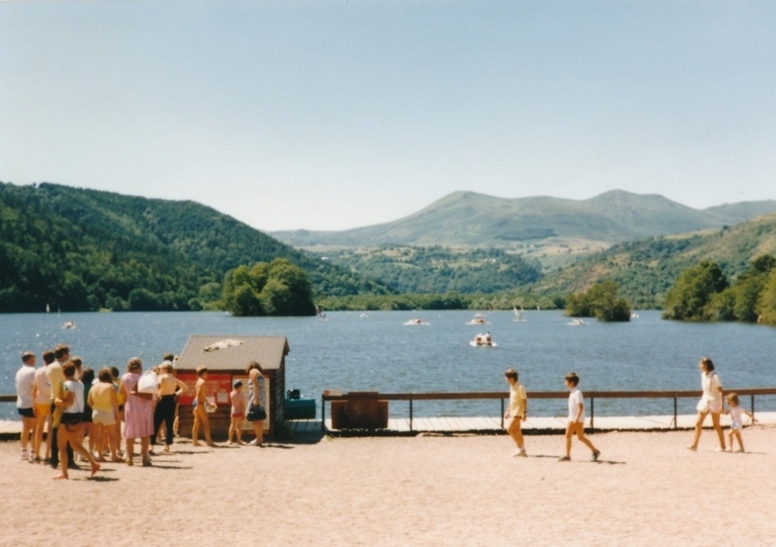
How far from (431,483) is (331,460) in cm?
309

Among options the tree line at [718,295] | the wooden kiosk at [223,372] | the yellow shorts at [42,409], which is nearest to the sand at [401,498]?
the yellow shorts at [42,409]

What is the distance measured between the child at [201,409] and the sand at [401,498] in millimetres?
504

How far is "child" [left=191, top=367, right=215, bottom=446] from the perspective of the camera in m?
17.8

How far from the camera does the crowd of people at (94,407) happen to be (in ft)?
45.4

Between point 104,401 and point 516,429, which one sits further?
point 516,429

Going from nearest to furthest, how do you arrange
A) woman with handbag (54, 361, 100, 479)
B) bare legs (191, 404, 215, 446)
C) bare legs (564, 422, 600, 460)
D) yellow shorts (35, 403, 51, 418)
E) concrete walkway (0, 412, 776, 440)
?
woman with handbag (54, 361, 100, 479)
yellow shorts (35, 403, 51, 418)
bare legs (564, 422, 600, 460)
bare legs (191, 404, 215, 446)
concrete walkway (0, 412, 776, 440)

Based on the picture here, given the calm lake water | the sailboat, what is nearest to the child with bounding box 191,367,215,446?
the calm lake water

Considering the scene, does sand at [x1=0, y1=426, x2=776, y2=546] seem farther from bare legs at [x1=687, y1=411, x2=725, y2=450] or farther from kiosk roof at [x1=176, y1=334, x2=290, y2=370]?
kiosk roof at [x1=176, y1=334, x2=290, y2=370]

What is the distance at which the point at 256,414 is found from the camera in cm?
1788

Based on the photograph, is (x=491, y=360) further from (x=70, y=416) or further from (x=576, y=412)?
(x=70, y=416)

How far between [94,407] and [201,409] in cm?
342

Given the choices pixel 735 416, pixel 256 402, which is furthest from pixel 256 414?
pixel 735 416

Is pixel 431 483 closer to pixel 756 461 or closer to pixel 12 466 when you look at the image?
pixel 756 461

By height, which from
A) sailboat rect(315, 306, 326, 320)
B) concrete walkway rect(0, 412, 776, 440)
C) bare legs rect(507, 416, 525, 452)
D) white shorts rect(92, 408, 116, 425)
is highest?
white shorts rect(92, 408, 116, 425)
